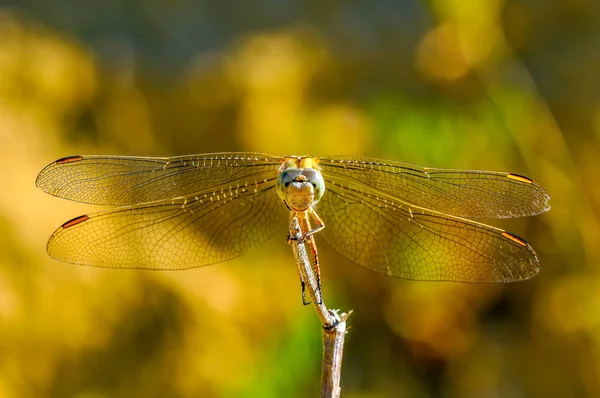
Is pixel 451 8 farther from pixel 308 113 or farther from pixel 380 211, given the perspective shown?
pixel 380 211

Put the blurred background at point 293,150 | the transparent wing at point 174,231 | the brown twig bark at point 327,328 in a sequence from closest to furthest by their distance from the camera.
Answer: the brown twig bark at point 327,328
the transparent wing at point 174,231
the blurred background at point 293,150

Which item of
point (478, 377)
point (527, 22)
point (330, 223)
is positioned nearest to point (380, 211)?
point (330, 223)

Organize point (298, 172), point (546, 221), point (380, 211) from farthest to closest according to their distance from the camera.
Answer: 1. point (546, 221)
2. point (380, 211)
3. point (298, 172)

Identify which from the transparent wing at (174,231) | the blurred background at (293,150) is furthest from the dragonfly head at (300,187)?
the blurred background at (293,150)

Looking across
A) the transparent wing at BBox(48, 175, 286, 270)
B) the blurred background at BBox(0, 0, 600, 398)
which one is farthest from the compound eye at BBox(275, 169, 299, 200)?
the blurred background at BBox(0, 0, 600, 398)

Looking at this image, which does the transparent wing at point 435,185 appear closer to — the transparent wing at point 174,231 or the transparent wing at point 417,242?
the transparent wing at point 417,242

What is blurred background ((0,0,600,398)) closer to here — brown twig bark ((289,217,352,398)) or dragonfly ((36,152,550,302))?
dragonfly ((36,152,550,302))
